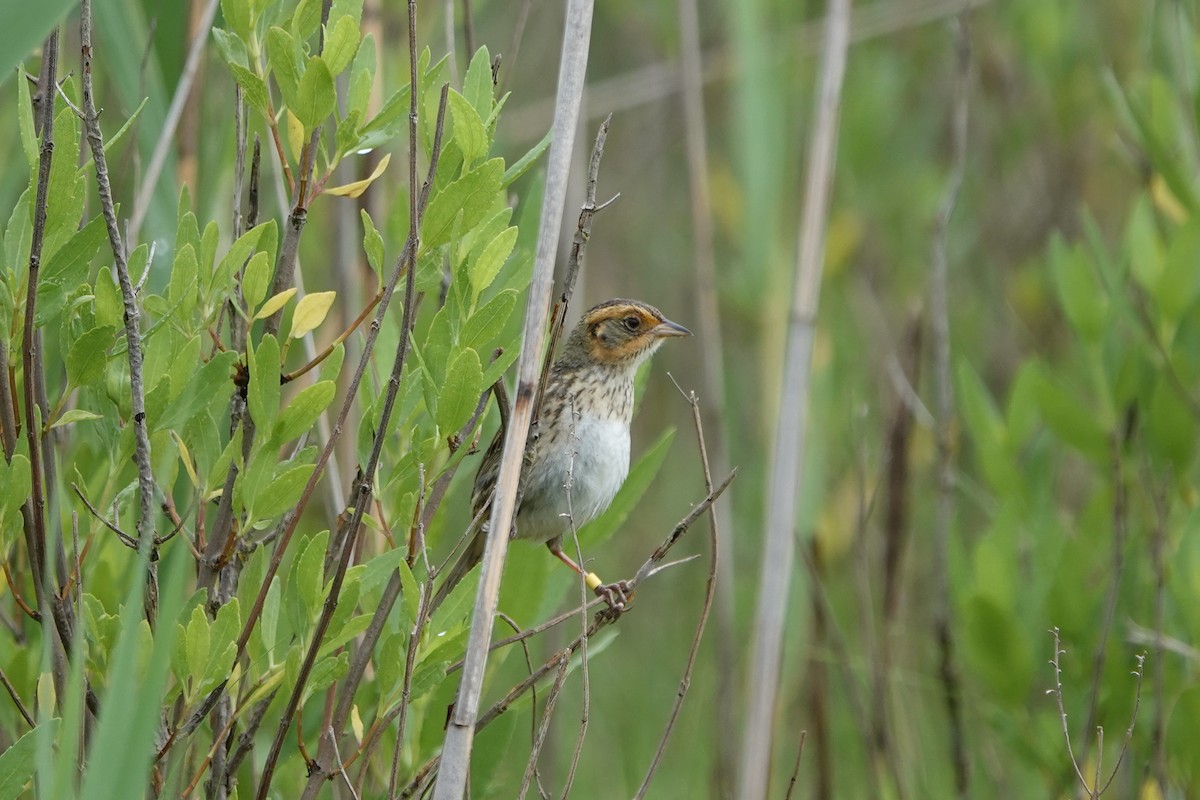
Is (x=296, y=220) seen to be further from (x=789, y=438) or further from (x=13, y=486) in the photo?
(x=789, y=438)

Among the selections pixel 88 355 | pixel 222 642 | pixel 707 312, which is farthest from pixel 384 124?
pixel 707 312

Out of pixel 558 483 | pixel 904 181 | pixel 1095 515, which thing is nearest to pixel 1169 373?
pixel 1095 515

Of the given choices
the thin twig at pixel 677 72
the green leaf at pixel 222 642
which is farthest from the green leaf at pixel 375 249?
the thin twig at pixel 677 72

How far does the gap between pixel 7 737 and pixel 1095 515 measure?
2.36m

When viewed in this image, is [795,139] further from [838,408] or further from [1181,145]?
[1181,145]

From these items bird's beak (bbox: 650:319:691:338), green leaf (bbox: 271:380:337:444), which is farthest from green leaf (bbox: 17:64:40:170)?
bird's beak (bbox: 650:319:691:338)

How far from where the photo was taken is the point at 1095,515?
3.30 meters

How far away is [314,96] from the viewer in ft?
5.72

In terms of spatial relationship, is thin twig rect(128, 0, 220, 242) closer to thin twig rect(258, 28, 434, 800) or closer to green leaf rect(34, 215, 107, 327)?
green leaf rect(34, 215, 107, 327)

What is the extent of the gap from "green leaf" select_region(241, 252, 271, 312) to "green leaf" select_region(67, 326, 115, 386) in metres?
0.18

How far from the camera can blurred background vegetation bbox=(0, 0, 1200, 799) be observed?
2980 mm

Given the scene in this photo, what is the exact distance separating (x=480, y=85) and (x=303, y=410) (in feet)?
1.61

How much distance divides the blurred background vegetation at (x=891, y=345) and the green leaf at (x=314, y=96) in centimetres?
43

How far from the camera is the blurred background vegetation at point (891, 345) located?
298cm
